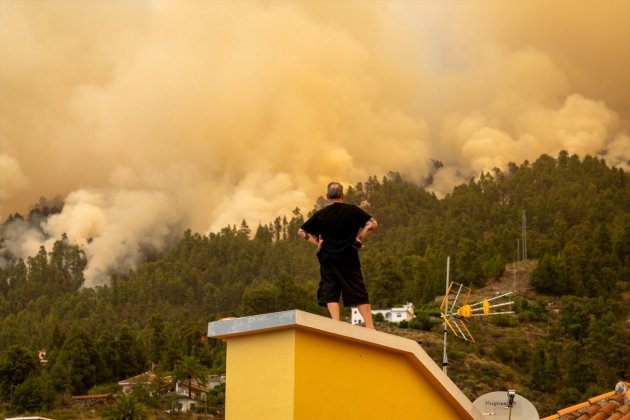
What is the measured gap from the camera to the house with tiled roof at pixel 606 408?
29.7 feet

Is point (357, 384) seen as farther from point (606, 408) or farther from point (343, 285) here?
point (606, 408)

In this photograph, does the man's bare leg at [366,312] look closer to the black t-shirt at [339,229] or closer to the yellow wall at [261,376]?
the black t-shirt at [339,229]

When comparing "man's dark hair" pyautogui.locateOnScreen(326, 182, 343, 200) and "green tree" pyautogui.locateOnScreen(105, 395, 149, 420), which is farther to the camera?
"green tree" pyautogui.locateOnScreen(105, 395, 149, 420)

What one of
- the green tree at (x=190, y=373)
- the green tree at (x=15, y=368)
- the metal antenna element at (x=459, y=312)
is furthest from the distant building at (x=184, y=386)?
the metal antenna element at (x=459, y=312)

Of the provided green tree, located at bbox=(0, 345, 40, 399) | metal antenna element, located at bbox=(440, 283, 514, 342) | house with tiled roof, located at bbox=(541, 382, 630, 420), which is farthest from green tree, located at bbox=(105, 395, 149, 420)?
house with tiled roof, located at bbox=(541, 382, 630, 420)

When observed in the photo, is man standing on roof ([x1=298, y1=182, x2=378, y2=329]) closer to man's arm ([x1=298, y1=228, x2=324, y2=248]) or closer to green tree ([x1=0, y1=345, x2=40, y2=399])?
man's arm ([x1=298, y1=228, x2=324, y2=248])

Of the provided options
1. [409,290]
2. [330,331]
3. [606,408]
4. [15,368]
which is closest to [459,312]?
[606,408]

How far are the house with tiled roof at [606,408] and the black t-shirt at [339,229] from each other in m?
3.44

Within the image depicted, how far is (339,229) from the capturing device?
618cm

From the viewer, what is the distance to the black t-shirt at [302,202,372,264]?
6.16 meters

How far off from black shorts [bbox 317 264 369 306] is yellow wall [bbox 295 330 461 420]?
481 mm

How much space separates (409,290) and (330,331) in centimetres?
9056

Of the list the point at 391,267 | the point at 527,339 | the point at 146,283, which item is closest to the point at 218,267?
the point at 146,283

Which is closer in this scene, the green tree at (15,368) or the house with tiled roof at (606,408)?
the house with tiled roof at (606,408)
